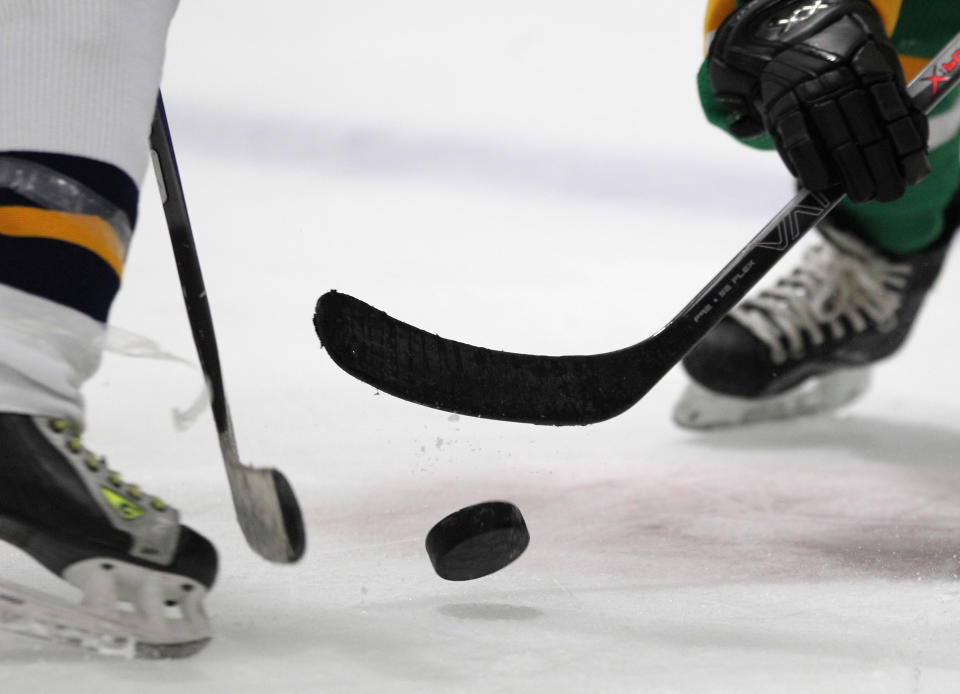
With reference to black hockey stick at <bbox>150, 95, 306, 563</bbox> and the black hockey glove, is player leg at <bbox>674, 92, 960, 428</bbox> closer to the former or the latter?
the black hockey glove

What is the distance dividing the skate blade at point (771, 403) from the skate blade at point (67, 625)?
0.96 m

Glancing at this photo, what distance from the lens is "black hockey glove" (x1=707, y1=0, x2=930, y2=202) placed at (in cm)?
86

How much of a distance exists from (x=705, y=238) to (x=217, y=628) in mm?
1901

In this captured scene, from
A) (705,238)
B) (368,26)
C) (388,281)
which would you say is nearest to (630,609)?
(388,281)

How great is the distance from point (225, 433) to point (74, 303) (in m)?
0.14

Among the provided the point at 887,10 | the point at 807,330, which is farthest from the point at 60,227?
the point at 807,330

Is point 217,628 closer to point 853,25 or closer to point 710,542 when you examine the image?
point 710,542

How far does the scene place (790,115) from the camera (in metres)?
0.87

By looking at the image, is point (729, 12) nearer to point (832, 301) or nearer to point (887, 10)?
point (887, 10)

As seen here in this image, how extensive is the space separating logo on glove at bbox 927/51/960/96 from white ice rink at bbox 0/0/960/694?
406 mm

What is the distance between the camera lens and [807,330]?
1.49m

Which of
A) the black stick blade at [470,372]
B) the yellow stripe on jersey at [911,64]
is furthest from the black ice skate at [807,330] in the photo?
the black stick blade at [470,372]

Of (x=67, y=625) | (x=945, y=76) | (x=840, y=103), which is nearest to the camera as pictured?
(x=67, y=625)

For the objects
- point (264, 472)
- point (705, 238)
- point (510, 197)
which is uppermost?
point (264, 472)
